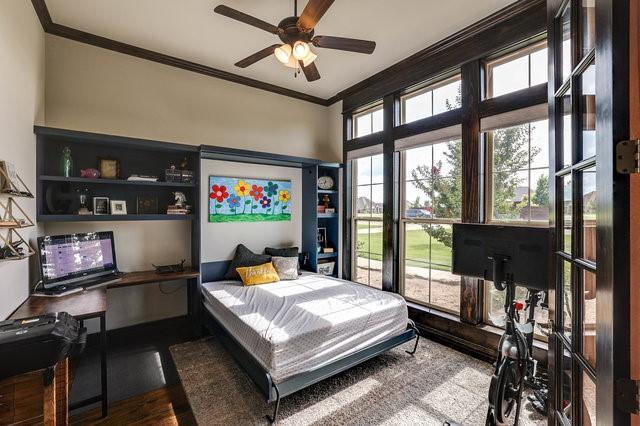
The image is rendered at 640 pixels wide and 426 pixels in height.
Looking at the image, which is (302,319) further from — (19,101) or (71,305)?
(19,101)

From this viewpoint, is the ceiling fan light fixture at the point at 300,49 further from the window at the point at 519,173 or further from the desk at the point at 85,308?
the desk at the point at 85,308

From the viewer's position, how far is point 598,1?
843mm

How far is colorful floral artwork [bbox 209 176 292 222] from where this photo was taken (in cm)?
385

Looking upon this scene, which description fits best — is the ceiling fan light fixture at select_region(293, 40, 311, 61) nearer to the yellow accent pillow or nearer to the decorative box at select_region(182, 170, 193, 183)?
the decorative box at select_region(182, 170, 193, 183)

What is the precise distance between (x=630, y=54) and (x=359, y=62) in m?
3.25

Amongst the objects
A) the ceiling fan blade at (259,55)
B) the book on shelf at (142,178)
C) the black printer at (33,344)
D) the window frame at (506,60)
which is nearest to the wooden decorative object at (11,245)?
the black printer at (33,344)

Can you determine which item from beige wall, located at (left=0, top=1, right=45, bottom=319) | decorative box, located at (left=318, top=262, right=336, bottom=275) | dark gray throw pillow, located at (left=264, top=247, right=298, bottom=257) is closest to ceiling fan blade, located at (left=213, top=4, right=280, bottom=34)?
beige wall, located at (left=0, top=1, right=45, bottom=319)

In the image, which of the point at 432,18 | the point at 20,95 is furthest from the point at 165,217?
the point at 432,18

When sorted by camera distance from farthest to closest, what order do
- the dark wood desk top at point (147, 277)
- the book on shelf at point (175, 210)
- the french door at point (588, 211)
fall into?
1. the book on shelf at point (175, 210)
2. the dark wood desk top at point (147, 277)
3. the french door at point (588, 211)

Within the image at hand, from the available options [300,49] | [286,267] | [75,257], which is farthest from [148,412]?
[300,49]

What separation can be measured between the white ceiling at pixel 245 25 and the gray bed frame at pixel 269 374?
271cm

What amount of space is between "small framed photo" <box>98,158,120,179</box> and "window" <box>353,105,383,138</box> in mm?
3179

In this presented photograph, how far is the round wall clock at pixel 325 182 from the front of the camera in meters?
4.59

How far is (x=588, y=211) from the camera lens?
3.40ft
